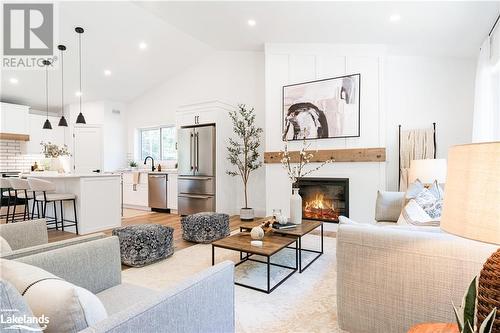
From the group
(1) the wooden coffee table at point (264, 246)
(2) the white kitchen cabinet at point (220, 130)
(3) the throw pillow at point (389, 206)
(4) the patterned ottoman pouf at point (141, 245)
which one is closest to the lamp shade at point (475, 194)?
(1) the wooden coffee table at point (264, 246)

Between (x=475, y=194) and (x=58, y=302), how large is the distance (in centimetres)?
122

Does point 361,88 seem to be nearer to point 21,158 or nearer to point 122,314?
point 122,314

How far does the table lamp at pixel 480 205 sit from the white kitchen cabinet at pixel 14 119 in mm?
8607

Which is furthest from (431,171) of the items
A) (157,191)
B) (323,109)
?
(157,191)

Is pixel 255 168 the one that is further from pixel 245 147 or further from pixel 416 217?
pixel 416 217

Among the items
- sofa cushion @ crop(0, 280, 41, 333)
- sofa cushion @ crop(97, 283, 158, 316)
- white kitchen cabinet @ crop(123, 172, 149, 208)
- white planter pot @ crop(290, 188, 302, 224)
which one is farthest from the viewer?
white kitchen cabinet @ crop(123, 172, 149, 208)

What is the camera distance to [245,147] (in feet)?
17.5

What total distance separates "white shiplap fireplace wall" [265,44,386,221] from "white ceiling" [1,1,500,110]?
8.1 inches

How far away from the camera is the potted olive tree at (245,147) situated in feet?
17.4

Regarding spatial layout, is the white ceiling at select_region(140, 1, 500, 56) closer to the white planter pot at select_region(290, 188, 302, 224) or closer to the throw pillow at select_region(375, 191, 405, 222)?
the throw pillow at select_region(375, 191, 405, 222)

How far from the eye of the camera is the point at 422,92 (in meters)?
4.32

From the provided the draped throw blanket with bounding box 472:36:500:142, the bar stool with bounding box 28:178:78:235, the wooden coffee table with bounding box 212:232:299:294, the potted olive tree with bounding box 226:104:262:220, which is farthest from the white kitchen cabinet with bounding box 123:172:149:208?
the draped throw blanket with bounding box 472:36:500:142

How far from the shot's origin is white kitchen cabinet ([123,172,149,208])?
21.0 feet

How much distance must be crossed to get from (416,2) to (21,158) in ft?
→ 29.6
